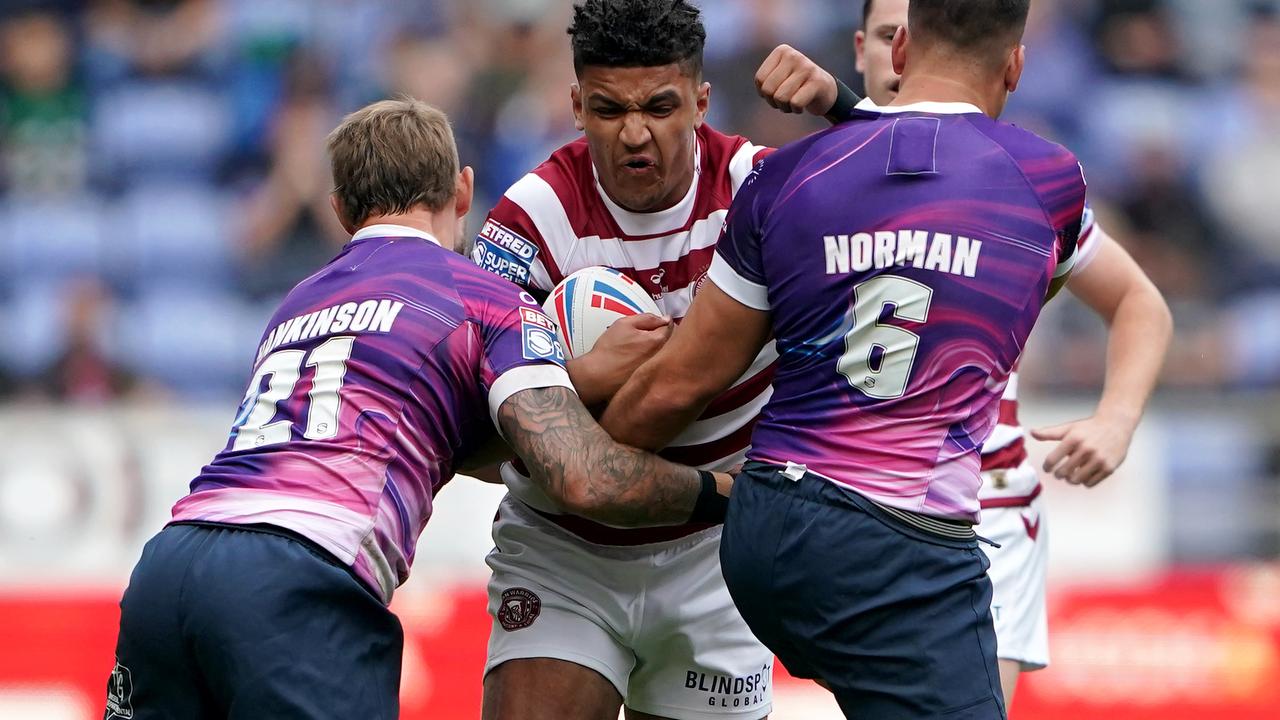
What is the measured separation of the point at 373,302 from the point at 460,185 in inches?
24.6

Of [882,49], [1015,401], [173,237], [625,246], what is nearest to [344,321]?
[625,246]

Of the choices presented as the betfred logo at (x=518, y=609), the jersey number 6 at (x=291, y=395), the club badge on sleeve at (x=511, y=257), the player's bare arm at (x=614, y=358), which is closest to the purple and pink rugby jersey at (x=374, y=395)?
the jersey number 6 at (x=291, y=395)

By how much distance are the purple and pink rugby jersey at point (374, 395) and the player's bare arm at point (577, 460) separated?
0.19ft

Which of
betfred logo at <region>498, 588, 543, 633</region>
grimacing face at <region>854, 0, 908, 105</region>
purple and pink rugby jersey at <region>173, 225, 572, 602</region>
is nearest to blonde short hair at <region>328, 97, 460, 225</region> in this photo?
purple and pink rugby jersey at <region>173, 225, 572, 602</region>

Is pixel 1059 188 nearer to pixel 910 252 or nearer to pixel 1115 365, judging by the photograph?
pixel 910 252

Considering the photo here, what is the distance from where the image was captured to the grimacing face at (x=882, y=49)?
5.28 meters

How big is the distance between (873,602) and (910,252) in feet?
2.50

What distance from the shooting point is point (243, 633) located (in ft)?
11.7

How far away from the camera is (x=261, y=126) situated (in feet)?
39.3

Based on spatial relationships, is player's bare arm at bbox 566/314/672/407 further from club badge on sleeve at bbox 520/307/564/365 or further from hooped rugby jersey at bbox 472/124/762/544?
hooped rugby jersey at bbox 472/124/762/544

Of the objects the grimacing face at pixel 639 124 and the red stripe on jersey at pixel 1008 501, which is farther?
the red stripe on jersey at pixel 1008 501

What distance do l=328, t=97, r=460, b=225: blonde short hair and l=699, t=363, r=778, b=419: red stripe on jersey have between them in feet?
3.15

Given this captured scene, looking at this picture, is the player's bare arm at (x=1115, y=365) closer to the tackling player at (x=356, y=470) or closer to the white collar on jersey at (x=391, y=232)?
the tackling player at (x=356, y=470)

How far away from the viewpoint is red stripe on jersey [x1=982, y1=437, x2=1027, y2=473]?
16.9ft
